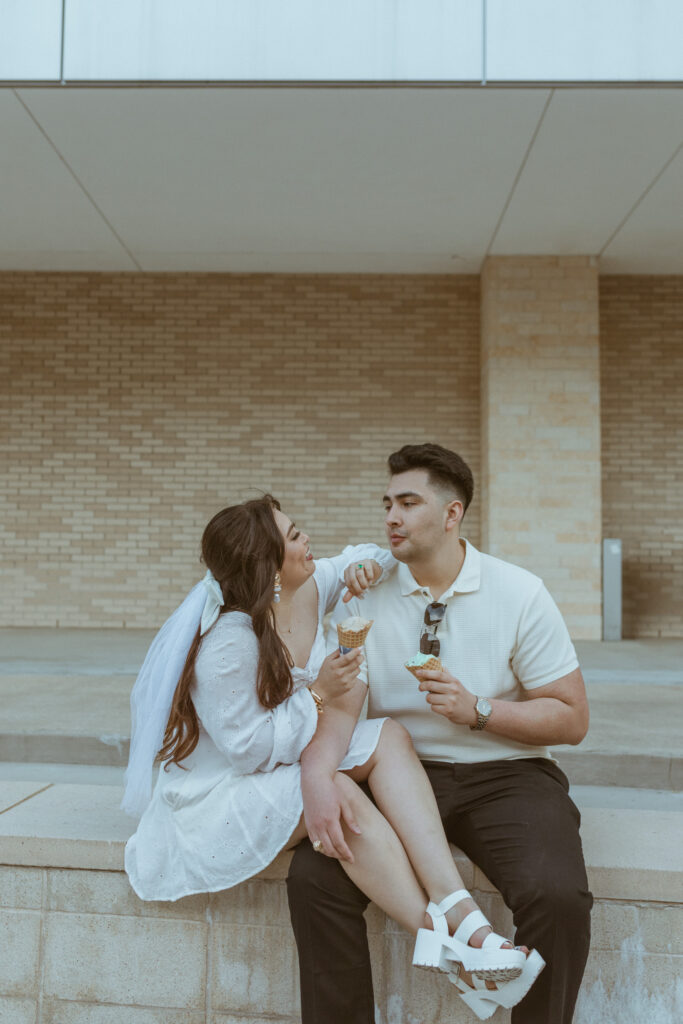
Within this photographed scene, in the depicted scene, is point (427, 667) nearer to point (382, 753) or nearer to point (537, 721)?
point (382, 753)

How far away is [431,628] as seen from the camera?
277cm

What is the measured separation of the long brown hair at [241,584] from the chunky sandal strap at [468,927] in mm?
754

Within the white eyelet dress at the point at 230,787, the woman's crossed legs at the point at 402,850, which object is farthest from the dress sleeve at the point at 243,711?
the woman's crossed legs at the point at 402,850

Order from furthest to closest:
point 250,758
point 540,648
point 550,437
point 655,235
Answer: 1. point 550,437
2. point 655,235
3. point 540,648
4. point 250,758

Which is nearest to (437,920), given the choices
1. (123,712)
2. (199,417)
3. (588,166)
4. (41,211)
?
(123,712)

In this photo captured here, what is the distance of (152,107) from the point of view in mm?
6848

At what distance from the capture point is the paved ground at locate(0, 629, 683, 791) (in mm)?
4738

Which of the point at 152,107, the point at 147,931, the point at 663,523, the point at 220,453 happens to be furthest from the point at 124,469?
the point at 147,931

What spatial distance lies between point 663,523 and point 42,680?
7.57 meters

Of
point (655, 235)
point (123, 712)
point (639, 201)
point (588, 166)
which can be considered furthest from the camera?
point (655, 235)

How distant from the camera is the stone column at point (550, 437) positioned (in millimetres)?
9727

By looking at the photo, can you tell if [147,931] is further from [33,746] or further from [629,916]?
[33,746]

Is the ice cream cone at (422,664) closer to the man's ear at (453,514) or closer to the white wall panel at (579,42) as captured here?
the man's ear at (453,514)

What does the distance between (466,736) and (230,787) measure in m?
0.76
